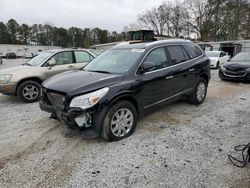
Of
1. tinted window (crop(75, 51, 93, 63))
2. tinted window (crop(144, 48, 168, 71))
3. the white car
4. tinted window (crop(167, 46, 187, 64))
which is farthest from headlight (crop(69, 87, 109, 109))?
the white car

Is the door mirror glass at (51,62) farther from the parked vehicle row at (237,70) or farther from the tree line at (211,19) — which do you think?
the tree line at (211,19)

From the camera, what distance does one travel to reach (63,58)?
6617mm

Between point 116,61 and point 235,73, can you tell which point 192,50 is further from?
point 235,73

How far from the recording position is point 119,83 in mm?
3420

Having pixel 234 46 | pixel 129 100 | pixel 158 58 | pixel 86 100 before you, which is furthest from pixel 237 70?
pixel 234 46

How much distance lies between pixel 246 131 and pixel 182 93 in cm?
152

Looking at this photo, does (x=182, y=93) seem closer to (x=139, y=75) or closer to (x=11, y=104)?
(x=139, y=75)

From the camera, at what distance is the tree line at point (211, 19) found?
38.8 metres

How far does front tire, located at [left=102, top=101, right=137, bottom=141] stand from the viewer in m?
3.30

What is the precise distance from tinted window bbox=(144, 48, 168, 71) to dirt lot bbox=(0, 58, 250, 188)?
1193mm

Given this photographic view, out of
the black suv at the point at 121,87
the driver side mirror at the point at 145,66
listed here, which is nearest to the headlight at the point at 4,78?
the black suv at the point at 121,87

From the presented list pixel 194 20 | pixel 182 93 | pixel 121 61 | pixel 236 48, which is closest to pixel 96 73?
pixel 121 61

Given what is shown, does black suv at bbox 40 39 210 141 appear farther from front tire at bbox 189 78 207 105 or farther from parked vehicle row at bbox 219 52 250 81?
parked vehicle row at bbox 219 52 250 81

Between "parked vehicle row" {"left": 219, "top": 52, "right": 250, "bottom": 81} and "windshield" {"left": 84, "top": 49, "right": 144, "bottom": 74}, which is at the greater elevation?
"windshield" {"left": 84, "top": 49, "right": 144, "bottom": 74}
